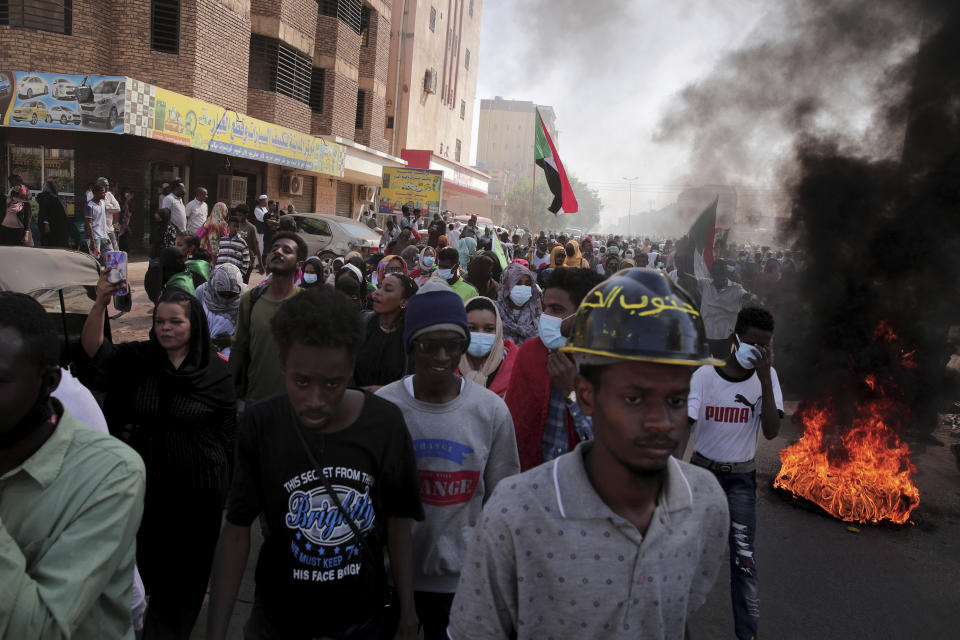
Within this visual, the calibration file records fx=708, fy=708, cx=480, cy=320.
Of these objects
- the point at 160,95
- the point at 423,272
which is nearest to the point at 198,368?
the point at 423,272

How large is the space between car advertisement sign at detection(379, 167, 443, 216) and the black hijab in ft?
80.5

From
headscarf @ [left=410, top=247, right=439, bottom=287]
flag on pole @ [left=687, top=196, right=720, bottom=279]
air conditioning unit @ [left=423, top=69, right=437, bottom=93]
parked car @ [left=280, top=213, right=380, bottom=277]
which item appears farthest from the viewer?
air conditioning unit @ [left=423, top=69, right=437, bottom=93]

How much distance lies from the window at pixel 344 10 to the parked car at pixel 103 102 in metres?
15.6

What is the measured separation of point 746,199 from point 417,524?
1578cm

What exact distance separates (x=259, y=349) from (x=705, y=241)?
7.43 m

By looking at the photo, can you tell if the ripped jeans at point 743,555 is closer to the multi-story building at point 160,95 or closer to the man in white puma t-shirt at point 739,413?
the man in white puma t-shirt at point 739,413

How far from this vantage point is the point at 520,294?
6.40 meters

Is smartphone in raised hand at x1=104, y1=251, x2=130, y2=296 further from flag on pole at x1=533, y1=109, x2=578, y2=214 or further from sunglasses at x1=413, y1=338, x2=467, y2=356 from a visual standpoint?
flag on pole at x1=533, y1=109, x2=578, y2=214

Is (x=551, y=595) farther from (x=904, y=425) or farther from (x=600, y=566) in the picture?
(x=904, y=425)

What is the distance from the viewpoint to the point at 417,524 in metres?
2.60

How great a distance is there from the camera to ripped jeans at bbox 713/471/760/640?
374 centimetres

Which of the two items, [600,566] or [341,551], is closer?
[600,566]

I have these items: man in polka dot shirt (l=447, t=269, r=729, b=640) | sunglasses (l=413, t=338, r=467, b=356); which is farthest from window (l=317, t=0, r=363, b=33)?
man in polka dot shirt (l=447, t=269, r=729, b=640)

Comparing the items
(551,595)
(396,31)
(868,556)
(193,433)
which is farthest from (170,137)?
(396,31)
